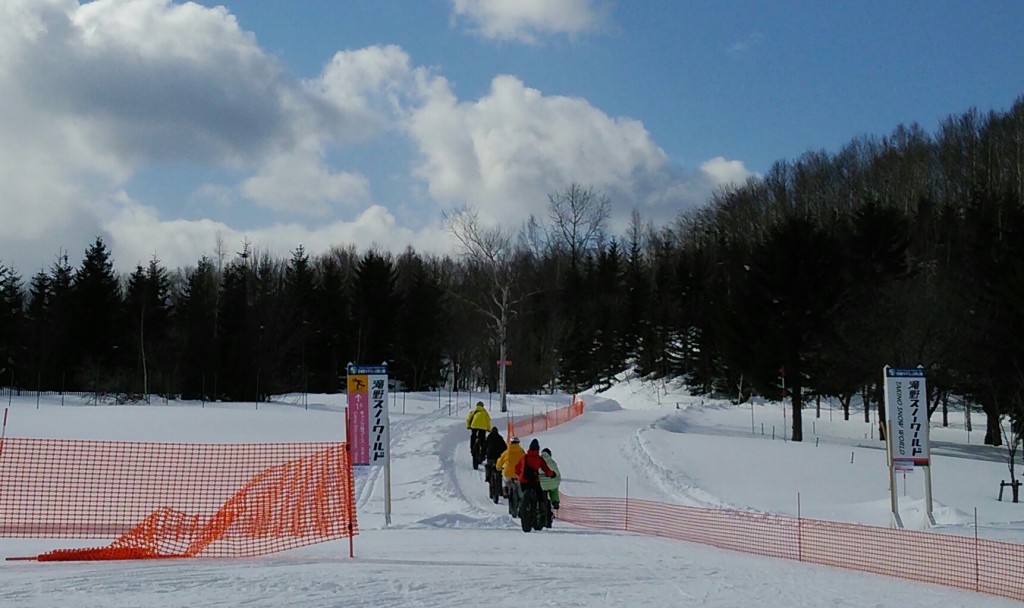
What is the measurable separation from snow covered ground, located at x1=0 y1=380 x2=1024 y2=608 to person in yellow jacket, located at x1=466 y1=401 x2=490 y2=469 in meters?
0.47

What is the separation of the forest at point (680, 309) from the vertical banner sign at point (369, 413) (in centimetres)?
2585

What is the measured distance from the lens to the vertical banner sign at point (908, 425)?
18.2 meters

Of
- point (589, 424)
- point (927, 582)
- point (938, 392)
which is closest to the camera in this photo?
point (927, 582)

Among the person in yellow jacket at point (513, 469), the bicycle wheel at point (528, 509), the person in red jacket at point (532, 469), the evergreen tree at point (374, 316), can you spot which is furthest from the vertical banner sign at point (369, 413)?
the evergreen tree at point (374, 316)

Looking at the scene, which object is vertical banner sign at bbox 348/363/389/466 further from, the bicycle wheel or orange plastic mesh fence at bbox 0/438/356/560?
the bicycle wheel

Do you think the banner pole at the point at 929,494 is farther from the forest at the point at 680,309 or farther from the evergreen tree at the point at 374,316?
the evergreen tree at the point at 374,316

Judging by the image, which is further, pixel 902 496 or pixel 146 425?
pixel 146 425

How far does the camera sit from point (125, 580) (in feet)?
28.7

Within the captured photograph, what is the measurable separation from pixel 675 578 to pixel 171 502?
40.9 ft

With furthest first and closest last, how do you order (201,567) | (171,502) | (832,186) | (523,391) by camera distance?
(832,186)
(523,391)
(171,502)
(201,567)

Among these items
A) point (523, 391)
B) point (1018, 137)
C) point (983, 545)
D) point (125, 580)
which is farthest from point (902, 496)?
point (1018, 137)

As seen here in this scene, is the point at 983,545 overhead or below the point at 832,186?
below

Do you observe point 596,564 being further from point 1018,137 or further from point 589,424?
point 1018,137

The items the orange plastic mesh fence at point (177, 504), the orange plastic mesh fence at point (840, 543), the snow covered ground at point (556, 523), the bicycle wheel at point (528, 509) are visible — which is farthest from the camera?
the bicycle wheel at point (528, 509)
